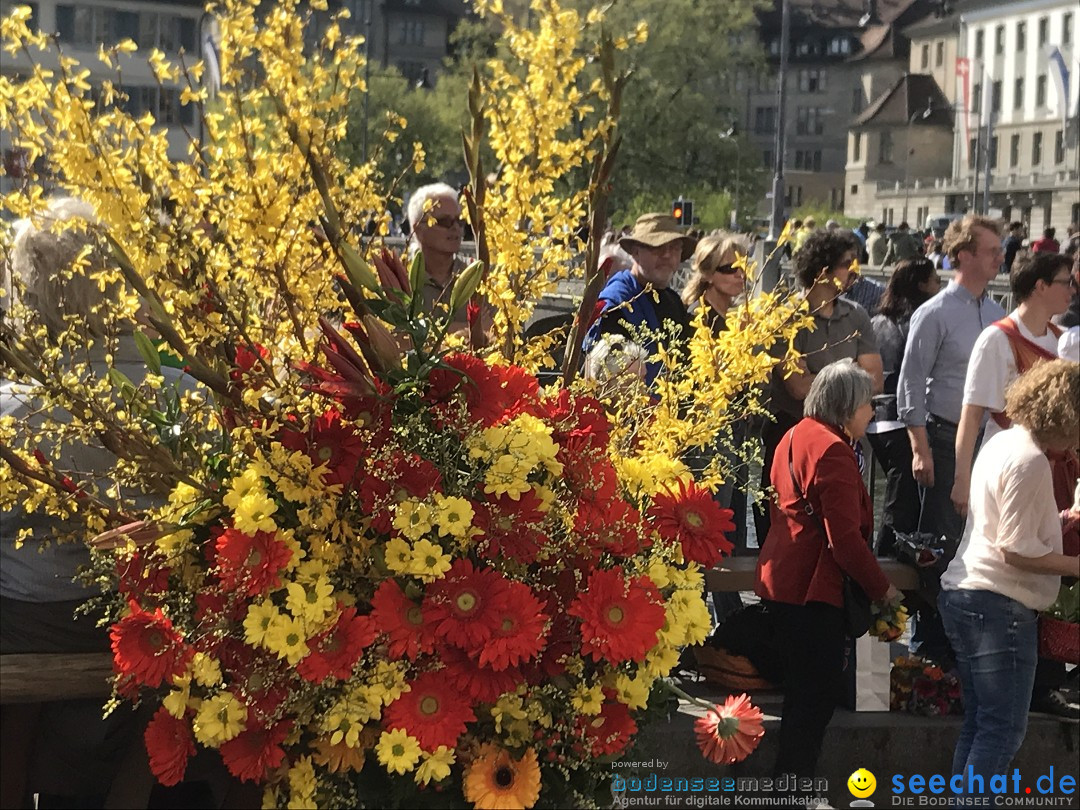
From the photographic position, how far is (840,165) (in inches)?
4503

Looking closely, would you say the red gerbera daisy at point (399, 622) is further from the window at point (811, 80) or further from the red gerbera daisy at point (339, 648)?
the window at point (811, 80)

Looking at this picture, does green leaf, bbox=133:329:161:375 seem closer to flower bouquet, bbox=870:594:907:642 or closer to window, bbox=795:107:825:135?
flower bouquet, bbox=870:594:907:642

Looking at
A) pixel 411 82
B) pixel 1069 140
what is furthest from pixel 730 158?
pixel 411 82

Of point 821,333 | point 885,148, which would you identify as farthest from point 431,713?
point 885,148

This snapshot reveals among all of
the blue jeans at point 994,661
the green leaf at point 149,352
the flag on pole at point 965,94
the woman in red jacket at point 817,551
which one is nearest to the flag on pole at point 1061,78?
the flag on pole at point 965,94

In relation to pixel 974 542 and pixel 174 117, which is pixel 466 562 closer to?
pixel 174 117

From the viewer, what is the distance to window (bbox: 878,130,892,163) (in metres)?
106

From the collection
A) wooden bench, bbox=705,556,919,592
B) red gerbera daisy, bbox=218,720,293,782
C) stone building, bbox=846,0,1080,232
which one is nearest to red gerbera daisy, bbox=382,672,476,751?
red gerbera daisy, bbox=218,720,293,782

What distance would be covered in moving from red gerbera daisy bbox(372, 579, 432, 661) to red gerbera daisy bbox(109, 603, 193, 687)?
0.26 metres

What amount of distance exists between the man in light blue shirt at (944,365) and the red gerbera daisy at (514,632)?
202 inches

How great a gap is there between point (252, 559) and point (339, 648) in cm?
15

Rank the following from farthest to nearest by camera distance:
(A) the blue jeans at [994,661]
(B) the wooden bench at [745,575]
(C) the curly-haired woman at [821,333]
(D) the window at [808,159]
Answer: (D) the window at [808,159] < (C) the curly-haired woman at [821,333] < (B) the wooden bench at [745,575] < (A) the blue jeans at [994,661]

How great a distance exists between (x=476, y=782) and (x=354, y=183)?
757 mm

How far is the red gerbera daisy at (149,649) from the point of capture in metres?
2.11
